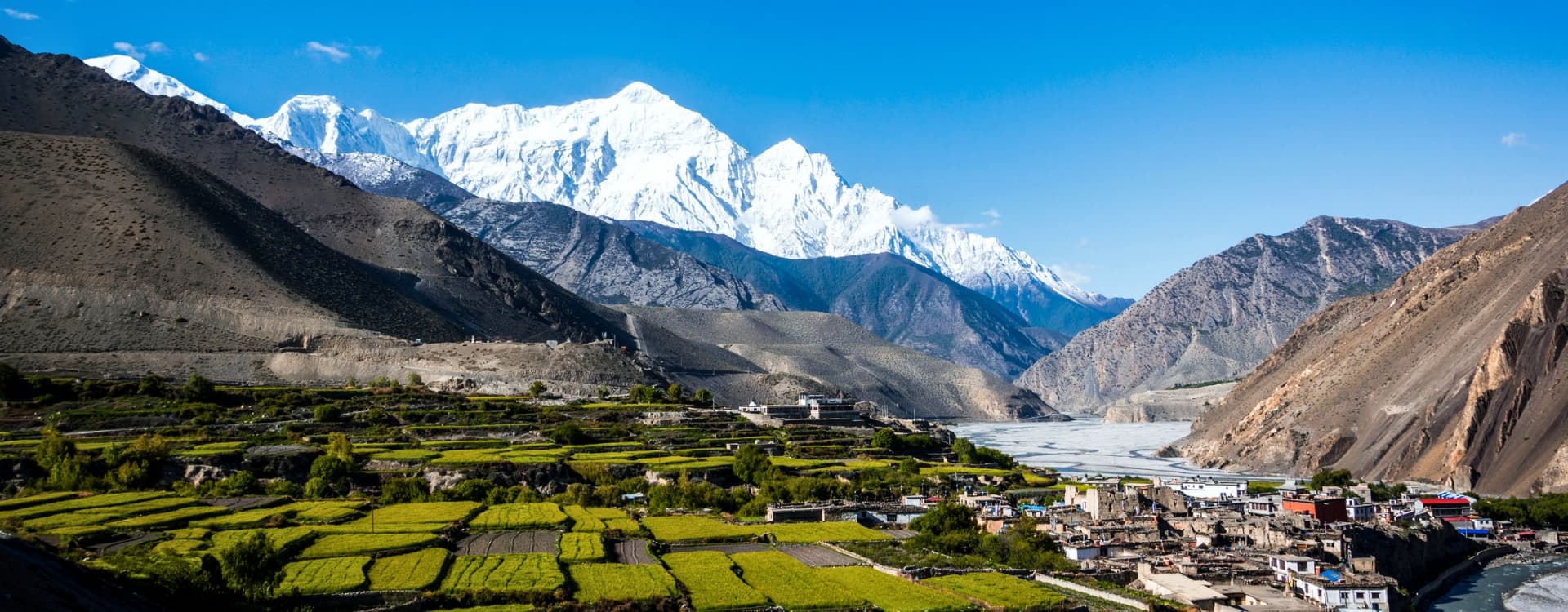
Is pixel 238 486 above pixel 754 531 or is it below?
above

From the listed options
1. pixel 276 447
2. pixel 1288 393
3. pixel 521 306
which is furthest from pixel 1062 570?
pixel 521 306

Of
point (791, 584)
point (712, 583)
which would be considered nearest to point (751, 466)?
point (791, 584)

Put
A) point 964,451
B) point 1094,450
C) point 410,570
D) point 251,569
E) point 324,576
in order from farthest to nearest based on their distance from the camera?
point 1094,450
point 964,451
point 410,570
point 324,576
point 251,569

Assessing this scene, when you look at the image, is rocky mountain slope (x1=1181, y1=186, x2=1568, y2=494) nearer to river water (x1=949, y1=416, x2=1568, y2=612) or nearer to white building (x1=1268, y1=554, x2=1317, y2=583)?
→ river water (x1=949, y1=416, x2=1568, y2=612)

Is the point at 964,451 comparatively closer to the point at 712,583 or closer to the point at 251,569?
the point at 712,583

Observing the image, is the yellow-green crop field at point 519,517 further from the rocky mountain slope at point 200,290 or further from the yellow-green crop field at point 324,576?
the rocky mountain slope at point 200,290
